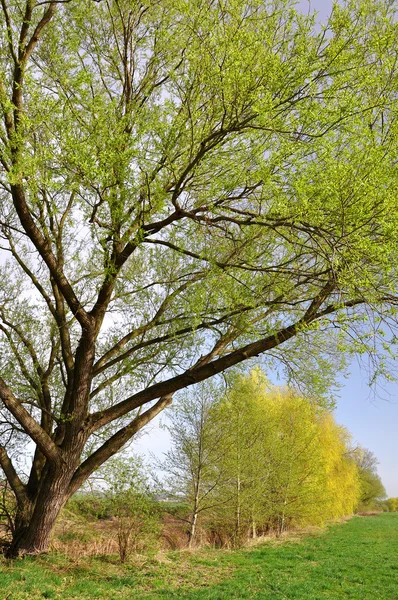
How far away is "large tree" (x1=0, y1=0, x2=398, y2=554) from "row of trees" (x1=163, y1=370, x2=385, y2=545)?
6.18 meters

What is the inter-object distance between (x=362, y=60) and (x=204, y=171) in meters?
2.69

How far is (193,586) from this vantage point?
8320mm

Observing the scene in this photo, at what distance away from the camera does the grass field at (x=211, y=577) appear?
688cm

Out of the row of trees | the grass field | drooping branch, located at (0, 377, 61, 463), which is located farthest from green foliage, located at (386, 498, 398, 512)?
drooping branch, located at (0, 377, 61, 463)

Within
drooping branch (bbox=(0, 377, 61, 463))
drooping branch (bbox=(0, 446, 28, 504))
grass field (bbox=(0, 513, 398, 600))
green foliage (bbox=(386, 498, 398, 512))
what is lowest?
grass field (bbox=(0, 513, 398, 600))

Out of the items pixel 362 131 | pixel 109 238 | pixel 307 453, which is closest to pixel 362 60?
pixel 362 131

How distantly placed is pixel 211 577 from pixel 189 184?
26.8 ft

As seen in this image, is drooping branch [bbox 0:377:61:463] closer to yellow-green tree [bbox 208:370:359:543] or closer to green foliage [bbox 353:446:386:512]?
yellow-green tree [bbox 208:370:359:543]

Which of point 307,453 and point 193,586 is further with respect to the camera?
point 307,453

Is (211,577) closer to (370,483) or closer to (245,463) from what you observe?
(245,463)

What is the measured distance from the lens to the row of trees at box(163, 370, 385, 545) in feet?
55.1

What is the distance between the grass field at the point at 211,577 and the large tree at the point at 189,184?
102 centimetres

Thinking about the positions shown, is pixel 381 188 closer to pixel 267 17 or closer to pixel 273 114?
pixel 273 114

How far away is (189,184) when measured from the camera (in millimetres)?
7180
